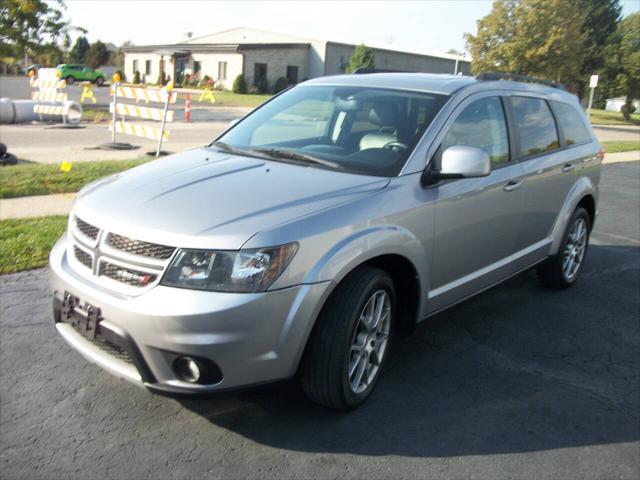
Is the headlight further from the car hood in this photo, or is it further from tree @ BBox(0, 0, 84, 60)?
tree @ BBox(0, 0, 84, 60)

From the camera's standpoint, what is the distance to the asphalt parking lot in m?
3.05

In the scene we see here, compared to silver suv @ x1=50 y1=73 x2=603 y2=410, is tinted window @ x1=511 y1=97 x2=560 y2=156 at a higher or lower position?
higher

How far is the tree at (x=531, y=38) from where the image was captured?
35.0 metres

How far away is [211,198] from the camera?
3.29 meters

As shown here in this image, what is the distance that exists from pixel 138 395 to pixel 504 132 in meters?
3.02

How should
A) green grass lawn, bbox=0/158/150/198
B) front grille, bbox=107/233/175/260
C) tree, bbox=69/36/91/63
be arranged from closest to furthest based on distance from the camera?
front grille, bbox=107/233/175/260, green grass lawn, bbox=0/158/150/198, tree, bbox=69/36/91/63

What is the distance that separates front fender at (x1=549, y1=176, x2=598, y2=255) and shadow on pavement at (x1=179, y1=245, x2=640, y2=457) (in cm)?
56

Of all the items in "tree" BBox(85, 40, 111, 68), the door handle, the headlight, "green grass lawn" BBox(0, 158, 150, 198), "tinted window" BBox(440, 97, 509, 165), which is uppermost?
"tree" BBox(85, 40, 111, 68)

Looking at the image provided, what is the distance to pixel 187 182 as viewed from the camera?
3543mm

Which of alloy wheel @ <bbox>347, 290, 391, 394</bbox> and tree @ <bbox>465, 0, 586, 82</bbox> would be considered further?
tree @ <bbox>465, 0, 586, 82</bbox>

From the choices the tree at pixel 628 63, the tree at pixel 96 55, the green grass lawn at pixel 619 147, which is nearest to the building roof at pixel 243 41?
the tree at pixel 628 63

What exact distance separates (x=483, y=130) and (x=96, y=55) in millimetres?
82856

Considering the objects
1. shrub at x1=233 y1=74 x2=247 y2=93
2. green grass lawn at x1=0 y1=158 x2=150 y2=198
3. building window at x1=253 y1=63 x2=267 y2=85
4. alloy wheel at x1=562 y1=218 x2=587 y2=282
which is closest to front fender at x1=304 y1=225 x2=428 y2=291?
alloy wheel at x1=562 y1=218 x2=587 y2=282

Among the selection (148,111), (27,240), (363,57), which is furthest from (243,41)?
(27,240)
